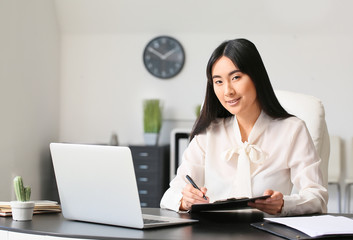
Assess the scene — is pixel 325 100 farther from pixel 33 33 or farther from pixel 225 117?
pixel 225 117

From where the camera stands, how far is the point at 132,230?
1465 mm

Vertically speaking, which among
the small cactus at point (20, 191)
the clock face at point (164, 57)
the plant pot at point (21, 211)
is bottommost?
the plant pot at point (21, 211)

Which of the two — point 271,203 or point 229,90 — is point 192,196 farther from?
point 229,90

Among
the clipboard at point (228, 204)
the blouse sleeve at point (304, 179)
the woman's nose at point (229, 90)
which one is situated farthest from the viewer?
the woman's nose at point (229, 90)

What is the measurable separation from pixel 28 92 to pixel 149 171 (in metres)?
1.39

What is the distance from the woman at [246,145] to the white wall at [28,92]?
3028 millimetres

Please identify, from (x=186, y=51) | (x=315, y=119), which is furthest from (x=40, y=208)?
(x=186, y=51)

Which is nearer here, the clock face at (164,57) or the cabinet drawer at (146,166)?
the cabinet drawer at (146,166)

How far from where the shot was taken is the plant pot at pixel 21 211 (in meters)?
1.66

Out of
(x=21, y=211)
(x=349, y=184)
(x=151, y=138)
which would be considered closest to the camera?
(x=21, y=211)

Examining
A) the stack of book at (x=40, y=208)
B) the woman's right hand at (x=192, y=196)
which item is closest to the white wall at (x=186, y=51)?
the woman's right hand at (x=192, y=196)

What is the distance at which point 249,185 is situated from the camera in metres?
2.10

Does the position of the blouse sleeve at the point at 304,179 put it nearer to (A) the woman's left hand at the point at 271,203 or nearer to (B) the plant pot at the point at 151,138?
(A) the woman's left hand at the point at 271,203

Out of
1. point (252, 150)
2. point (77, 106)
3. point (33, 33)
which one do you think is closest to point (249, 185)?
point (252, 150)
